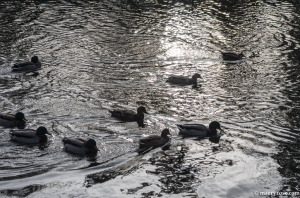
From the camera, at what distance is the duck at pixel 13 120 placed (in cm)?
1817

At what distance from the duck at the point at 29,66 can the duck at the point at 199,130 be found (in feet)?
28.3

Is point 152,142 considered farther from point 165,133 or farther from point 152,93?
point 152,93

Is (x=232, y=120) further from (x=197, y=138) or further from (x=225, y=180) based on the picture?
(x=225, y=180)

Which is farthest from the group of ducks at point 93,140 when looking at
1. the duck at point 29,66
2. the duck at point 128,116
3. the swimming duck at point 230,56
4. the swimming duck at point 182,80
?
the swimming duck at point 230,56

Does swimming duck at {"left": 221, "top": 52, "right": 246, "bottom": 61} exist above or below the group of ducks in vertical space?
below

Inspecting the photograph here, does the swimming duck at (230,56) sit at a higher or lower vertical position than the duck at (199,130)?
lower

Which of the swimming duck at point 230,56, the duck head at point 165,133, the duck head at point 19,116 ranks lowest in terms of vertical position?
the swimming duck at point 230,56

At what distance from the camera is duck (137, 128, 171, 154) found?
55.5 ft

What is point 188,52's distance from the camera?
2712cm

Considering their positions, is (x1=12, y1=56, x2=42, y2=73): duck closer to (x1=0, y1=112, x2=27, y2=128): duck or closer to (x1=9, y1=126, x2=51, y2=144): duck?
(x1=0, y1=112, x2=27, y2=128): duck

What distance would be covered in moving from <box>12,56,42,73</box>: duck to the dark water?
28cm

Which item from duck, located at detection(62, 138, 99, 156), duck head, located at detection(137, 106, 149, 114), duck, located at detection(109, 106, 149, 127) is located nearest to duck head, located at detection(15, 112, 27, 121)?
duck, located at detection(62, 138, 99, 156)

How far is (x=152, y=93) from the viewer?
22.0 meters

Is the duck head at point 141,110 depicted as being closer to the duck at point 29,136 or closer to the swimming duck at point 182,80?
the duck at point 29,136
